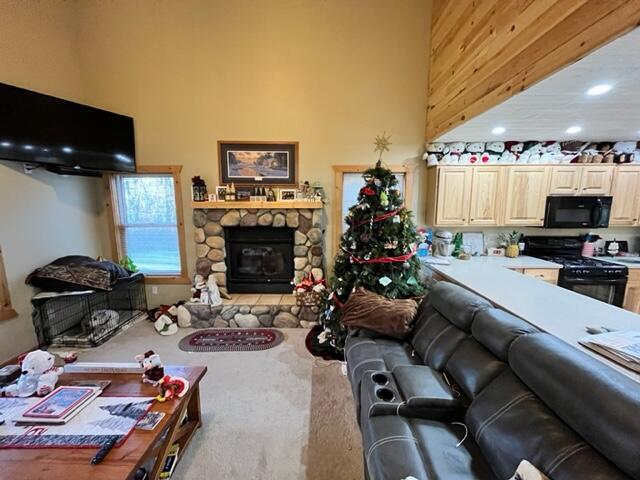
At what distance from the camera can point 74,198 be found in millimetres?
3605

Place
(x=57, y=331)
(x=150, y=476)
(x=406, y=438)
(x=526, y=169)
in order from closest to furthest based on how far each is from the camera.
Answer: (x=406, y=438)
(x=150, y=476)
(x=57, y=331)
(x=526, y=169)

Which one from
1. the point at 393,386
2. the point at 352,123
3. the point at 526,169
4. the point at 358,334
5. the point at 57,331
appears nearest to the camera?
the point at 393,386

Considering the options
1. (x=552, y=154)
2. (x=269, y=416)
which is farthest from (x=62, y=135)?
(x=552, y=154)

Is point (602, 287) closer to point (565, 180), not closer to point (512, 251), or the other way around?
point (512, 251)

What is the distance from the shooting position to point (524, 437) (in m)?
1.08

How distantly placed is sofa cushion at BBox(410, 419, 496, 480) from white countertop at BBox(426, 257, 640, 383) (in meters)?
0.75

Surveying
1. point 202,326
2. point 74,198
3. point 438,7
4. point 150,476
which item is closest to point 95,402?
point 150,476

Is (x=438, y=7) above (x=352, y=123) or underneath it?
above

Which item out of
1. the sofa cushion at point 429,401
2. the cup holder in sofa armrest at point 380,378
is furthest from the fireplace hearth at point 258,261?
the sofa cushion at point 429,401

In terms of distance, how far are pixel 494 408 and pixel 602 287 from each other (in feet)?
10.2

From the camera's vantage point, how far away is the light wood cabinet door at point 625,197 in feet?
11.2

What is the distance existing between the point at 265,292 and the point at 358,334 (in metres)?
1.97

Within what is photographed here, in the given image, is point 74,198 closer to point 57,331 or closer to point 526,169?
point 57,331

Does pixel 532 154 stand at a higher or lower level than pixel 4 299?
higher
